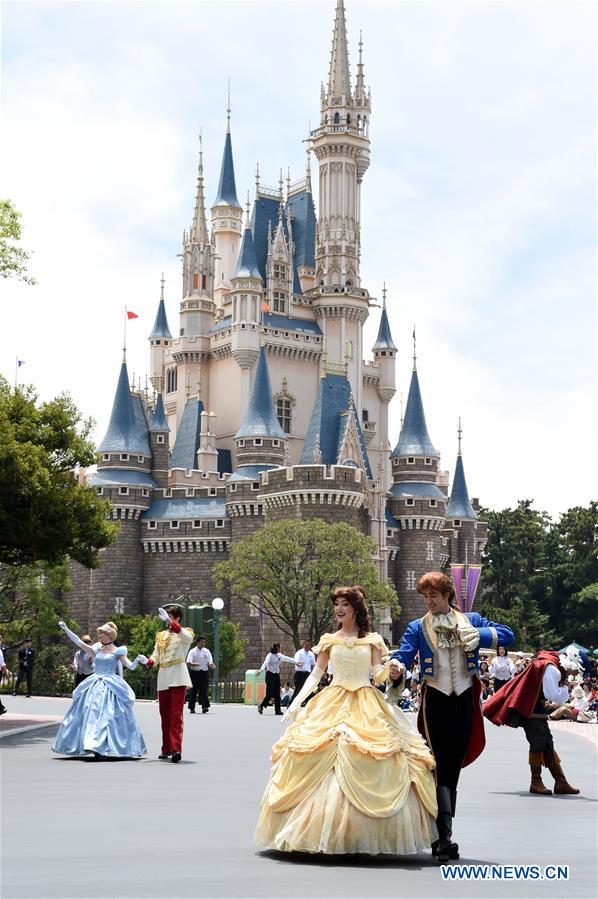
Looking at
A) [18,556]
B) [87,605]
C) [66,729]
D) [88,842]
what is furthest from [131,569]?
[88,842]

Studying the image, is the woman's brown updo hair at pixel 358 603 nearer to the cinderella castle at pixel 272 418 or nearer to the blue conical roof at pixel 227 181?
the cinderella castle at pixel 272 418

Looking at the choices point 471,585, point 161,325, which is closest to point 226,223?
point 161,325

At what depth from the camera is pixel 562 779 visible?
11.9m

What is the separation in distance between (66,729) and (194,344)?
209 feet

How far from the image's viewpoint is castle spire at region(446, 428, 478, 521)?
3091 inches

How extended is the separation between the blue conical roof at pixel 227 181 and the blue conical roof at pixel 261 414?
16.9m

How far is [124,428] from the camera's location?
69750mm

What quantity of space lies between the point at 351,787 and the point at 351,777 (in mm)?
76

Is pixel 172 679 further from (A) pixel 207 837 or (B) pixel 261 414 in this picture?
(B) pixel 261 414

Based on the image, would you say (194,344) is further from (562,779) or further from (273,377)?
(562,779)

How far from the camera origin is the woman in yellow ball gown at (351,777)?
757 cm

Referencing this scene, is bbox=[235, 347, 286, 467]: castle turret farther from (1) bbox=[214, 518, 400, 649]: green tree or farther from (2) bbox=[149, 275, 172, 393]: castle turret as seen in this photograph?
(2) bbox=[149, 275, 172, 393]: castle turret

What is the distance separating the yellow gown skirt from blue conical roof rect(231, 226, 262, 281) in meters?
67.0

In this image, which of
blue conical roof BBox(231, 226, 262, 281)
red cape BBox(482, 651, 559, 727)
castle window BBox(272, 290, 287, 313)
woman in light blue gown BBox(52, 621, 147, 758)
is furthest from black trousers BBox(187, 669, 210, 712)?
castle window BBox(272, 290, 287, 313)
